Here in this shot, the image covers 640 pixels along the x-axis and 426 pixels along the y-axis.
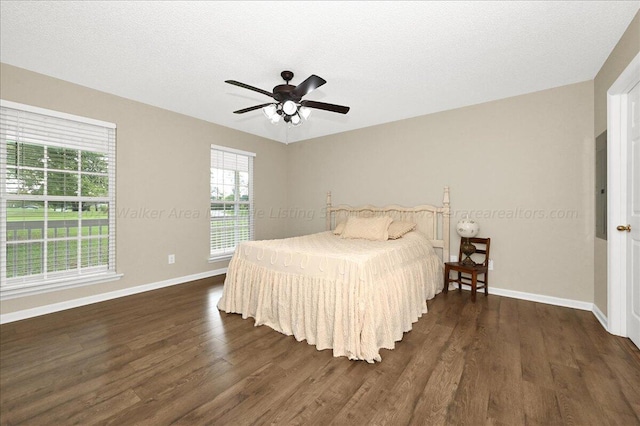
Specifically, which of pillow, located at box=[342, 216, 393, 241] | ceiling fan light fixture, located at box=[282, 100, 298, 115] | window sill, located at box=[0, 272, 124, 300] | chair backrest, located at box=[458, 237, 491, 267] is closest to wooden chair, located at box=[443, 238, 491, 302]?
chair backrest, located at box=[458, 237, 491, 267]

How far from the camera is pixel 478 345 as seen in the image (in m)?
2.17

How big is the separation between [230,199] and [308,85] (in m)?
3.01

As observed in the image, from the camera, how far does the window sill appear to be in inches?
104

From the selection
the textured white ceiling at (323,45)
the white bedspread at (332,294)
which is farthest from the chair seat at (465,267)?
the textured white ceiling at (323,45)

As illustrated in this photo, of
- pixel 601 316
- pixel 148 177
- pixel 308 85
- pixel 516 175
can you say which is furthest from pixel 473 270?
pixel 148 177

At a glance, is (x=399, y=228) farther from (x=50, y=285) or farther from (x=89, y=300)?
(x=50, y=285)

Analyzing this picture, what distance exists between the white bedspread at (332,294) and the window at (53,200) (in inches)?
69.9

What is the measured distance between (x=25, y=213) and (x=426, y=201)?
4.70 m

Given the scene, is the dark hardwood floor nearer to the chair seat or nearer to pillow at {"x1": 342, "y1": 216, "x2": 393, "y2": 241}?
the chair seat

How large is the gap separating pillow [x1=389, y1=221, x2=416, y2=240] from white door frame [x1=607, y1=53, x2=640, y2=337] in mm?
1861

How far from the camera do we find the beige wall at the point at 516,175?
2977mm

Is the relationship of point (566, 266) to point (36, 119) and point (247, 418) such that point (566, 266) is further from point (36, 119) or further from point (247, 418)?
point (36, 119)

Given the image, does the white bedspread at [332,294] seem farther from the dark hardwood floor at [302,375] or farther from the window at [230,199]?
the window at [230,199]

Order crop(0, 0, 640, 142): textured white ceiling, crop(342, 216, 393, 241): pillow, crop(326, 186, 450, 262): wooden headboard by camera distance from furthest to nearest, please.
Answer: crop(326, 186, 450, 262): wooden headboard → crop(342, 216, 393, 241): pillow → crop(0, 0, 640, 142): textured white ceiling
